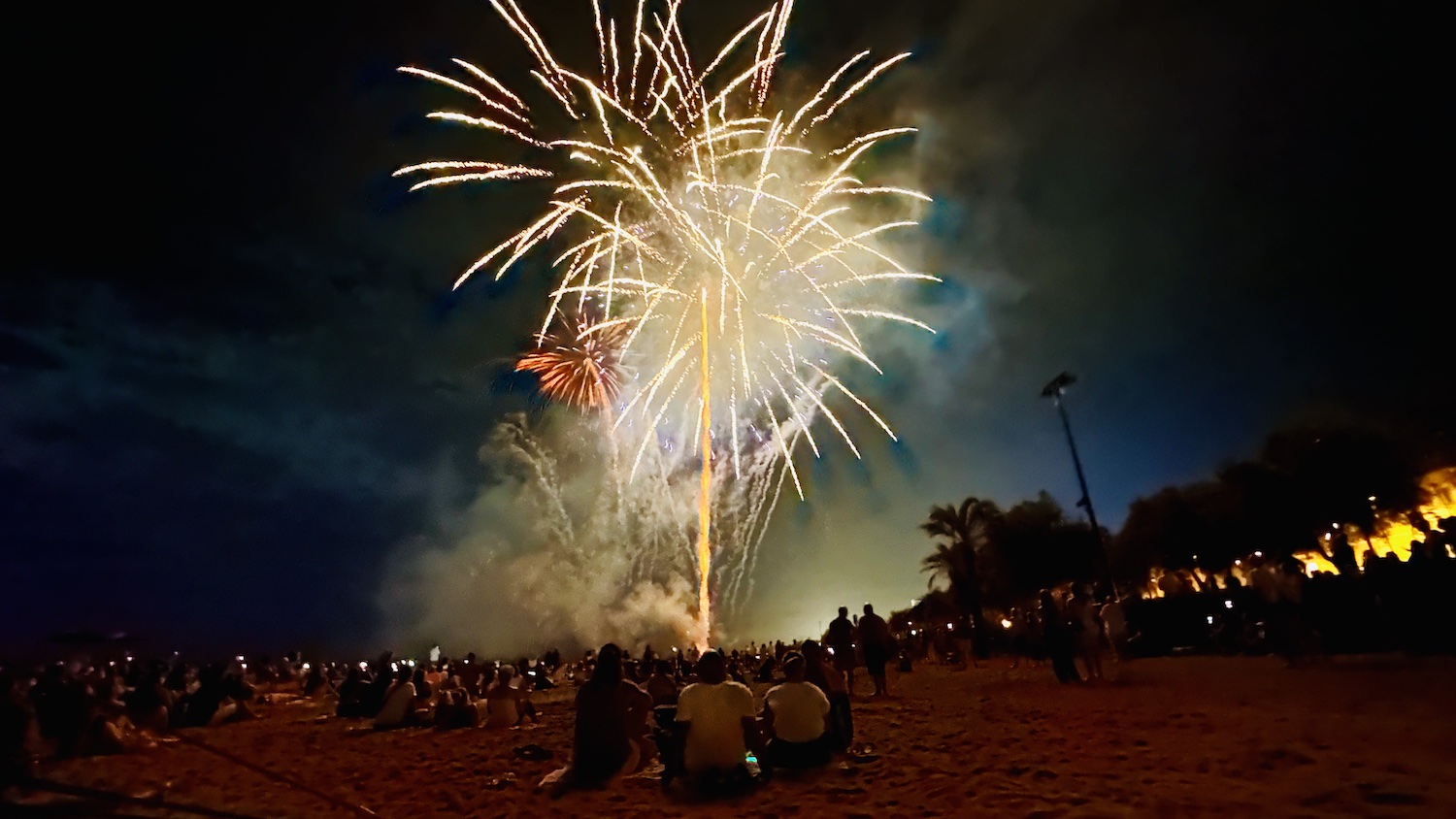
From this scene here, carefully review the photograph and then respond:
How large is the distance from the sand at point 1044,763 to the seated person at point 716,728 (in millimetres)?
304

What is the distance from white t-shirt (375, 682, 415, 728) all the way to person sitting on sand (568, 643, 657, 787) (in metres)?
7.74

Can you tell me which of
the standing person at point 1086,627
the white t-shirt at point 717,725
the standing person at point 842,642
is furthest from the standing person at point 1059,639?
the white t-shirt at point 717,725

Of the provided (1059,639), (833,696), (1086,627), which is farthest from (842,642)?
(833,696)

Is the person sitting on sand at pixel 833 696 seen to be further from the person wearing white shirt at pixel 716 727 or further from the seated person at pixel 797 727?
the person wearing white shirt at pixel 716 727

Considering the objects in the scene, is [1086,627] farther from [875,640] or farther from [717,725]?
[717,725]

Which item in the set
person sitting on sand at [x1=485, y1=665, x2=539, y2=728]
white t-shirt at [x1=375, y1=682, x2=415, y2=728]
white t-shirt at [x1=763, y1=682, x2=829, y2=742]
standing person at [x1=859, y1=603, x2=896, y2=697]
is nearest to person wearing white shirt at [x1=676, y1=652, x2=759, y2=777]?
white t-shirt at [x1=763, y1=682, x2=829, y2=742]

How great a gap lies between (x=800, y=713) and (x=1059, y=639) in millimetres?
7462

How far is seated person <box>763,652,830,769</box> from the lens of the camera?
22.7 ft

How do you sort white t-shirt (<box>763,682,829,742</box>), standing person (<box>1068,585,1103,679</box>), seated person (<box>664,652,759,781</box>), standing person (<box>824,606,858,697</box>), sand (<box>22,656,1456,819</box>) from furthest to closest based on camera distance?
standing person (<box>824,606,858,697</box>) → standing person (<box>1068,585,1103,679</box>) → white t-shirt (<box>763,682,829,742</box>) → seated person (<box>664,652,759,781</box>) → sand (<box>22,656,1456,819</box>)

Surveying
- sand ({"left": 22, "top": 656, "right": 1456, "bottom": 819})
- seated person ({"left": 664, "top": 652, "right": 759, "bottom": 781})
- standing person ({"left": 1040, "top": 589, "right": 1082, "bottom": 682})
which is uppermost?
standing person ({"left": 1040, "top": 589, "right": 1082, "bottom": 682})

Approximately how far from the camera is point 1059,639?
12.4 meters

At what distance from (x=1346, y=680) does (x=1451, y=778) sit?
19.8 ft

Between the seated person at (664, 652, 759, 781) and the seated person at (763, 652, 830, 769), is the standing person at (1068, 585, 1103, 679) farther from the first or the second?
the seated person at (664, 652, 759, 781)

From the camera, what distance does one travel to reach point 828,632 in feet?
44.0
